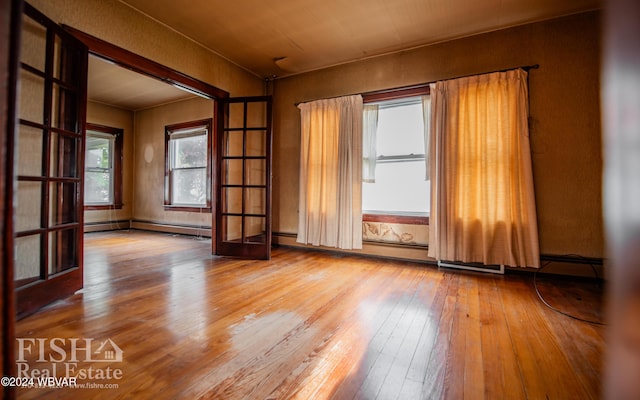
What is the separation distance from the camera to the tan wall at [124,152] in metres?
5.67

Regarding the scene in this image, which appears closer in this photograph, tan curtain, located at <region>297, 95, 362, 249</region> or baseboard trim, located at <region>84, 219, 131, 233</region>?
tan curtain, located at <region>297, 95, 362, 249</region>

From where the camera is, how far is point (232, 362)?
140 centimetres

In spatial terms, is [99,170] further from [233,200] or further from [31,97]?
[31,97]

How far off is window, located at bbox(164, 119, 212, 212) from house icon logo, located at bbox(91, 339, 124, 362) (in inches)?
153

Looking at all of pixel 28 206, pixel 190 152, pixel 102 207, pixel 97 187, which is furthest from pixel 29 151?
pixel 97 187

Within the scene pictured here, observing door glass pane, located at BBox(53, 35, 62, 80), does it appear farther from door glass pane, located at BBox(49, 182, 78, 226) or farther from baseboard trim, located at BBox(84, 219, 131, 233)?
baseboard trim, located at BBox(84, 219, 131, 233)

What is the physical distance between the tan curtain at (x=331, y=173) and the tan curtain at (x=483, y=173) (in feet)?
3.10

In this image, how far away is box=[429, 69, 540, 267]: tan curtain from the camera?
2.84 meters

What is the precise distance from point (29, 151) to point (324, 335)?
2.39 meters

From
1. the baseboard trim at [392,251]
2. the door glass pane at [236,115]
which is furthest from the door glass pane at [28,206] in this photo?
the baseboard trim at [392,251]

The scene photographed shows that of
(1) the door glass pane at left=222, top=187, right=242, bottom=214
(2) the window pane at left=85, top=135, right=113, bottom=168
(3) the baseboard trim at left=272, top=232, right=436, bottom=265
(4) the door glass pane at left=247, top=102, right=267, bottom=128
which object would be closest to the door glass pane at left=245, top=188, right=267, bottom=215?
(1) the door glass pane at left=222, top=187, right=242, bottom=214

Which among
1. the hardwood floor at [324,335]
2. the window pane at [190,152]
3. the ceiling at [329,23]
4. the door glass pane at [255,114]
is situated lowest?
the hardwood floor at [324,335]

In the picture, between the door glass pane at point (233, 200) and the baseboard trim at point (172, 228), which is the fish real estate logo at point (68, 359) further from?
the baseboard trim at point (172, 228)

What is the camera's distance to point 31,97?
1.99m
